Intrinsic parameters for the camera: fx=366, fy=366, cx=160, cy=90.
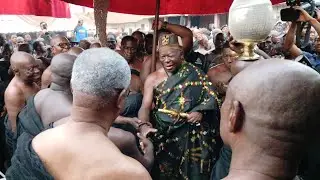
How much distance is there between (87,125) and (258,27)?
1.00 meters

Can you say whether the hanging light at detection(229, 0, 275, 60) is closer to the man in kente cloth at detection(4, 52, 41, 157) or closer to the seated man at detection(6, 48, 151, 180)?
the seated man at detection(6, 48, 151, 180)

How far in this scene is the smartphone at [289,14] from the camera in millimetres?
2861

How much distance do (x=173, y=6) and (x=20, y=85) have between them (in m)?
3.39

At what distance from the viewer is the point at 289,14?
289 cm

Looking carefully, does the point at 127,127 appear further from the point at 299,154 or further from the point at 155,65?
the point at 299,154

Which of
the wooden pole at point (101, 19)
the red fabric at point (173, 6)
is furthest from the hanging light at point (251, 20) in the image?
the red fabric at point (173, 6)

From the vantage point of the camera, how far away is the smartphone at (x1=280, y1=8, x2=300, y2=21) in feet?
9.39

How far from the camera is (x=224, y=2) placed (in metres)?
6.32

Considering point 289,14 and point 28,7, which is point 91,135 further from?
point 28,7

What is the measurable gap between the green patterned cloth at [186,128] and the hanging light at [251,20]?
1.59 metres

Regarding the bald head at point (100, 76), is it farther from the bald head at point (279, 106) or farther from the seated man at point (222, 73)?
the seated man at point (222, 73)

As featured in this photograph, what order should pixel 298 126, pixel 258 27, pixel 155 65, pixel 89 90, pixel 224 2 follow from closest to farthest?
pixel 298 126 < pixel 89 90 < pixel 258 27 < pixel 155 65 < pixel 224 2

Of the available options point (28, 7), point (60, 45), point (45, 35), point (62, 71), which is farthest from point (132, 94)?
point (45, 35)

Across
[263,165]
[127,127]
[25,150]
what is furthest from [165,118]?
[263,165]
